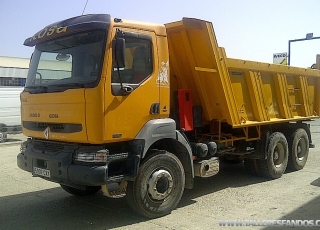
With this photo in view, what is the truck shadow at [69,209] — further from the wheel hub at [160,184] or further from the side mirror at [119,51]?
the side mirror at [119,51]

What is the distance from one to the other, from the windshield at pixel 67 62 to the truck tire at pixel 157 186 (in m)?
1.55

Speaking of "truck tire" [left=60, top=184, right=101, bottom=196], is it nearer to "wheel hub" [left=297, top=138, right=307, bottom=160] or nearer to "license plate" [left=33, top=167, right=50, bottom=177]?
"license plate" [left=33, top=167, right=50, bottom=177]

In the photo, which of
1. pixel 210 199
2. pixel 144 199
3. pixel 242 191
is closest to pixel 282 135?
pixel 242 191

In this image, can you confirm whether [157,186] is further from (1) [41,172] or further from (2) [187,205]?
(1) [41,172]

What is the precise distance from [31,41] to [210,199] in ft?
13.6

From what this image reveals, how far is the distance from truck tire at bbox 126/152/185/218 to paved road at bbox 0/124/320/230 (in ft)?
0.61

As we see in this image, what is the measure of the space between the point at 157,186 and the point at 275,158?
3936 millimetres

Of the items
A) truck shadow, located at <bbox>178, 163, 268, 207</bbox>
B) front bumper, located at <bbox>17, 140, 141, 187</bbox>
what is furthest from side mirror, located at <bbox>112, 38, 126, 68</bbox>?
truck shadow, located at <bbox>178, 163, 268, 207</bbox>

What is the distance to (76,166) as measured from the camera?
469 centimetres

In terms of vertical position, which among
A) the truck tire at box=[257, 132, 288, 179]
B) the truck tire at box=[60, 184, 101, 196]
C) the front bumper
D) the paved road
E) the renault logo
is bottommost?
the paved road

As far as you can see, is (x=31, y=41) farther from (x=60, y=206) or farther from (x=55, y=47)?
(x=60, y=206)

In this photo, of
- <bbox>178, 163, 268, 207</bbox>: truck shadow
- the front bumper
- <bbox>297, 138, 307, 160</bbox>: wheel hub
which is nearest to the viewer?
the front bumper

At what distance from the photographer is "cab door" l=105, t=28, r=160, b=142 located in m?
4.73

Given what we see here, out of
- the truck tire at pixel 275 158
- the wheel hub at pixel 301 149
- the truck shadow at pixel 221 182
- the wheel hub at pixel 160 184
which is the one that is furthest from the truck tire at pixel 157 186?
the wheel hub at pixel 301 149
